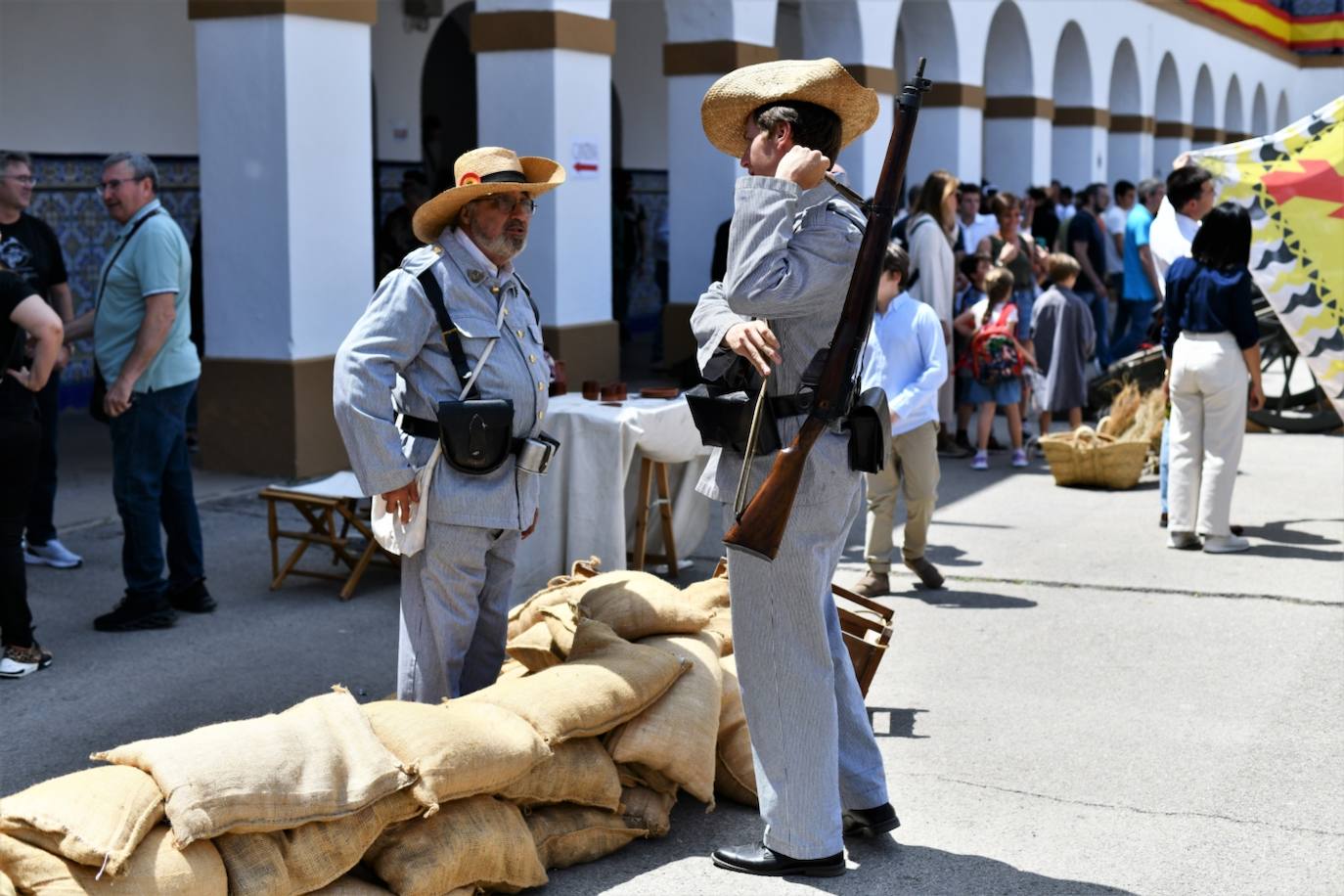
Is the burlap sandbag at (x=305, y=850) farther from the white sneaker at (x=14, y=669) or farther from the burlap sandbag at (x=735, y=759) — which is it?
the white sneaker at (x=14, y=669)

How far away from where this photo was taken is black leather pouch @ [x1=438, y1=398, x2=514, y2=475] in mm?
→ 4516

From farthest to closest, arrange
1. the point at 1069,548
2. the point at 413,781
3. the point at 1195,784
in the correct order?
1. the point at 1069,548
2. the point at 1195,784
3. the point at 413,781

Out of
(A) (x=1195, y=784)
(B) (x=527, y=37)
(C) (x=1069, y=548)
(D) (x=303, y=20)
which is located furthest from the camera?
(B) (x=527, y=37)

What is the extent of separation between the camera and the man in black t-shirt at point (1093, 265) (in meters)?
15.3

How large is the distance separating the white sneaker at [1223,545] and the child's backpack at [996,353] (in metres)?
2.57

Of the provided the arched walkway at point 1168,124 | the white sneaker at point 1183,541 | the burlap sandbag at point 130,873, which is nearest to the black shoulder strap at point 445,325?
the burlap sandbag at point 130,873

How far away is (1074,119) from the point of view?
24703 millimetres

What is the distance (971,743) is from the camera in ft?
17.2

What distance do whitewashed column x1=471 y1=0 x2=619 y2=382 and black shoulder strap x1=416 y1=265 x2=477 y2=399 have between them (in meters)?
6.71

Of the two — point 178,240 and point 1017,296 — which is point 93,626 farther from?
point 1017,296

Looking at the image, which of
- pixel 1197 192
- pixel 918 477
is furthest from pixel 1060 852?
pixel 1197 192

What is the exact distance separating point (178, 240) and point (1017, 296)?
6808 millimetres

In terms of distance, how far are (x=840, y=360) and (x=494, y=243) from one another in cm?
123

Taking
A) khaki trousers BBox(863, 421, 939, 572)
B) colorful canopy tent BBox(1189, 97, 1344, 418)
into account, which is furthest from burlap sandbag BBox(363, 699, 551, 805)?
colorful canopy tent BBox(1189, 97, 1344, 418)
